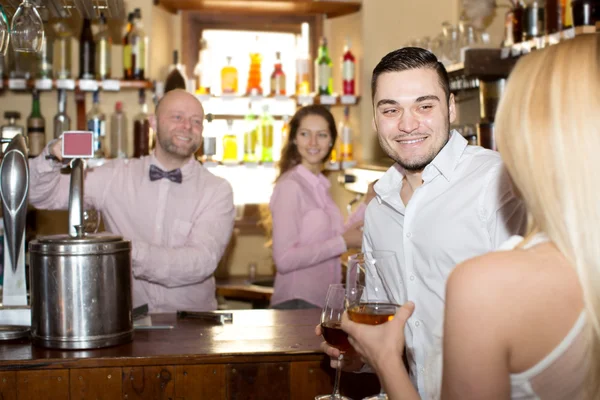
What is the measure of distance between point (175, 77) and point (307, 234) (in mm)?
1853

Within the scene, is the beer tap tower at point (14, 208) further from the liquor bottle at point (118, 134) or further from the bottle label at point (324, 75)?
the bottle label at point (324, 75)

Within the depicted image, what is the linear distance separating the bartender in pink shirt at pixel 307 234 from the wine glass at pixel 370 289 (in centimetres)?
175

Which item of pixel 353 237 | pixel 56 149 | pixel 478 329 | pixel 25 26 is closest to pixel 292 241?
pixel 353 237

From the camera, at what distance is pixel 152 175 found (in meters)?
3.08

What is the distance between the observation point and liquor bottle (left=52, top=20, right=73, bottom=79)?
4688 millimetres

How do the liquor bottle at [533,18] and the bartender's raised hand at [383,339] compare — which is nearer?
the bartender's raised hand at [383,339]

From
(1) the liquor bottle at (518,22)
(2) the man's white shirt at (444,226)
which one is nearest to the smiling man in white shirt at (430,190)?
(2) the man's white shirt at (444,226)

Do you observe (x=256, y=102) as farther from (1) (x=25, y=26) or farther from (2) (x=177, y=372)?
(2) (x=177, y=372)

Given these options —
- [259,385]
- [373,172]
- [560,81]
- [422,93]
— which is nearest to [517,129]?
[560,81]

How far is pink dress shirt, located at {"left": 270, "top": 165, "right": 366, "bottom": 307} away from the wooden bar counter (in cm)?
106

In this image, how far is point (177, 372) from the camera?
2.05 metres

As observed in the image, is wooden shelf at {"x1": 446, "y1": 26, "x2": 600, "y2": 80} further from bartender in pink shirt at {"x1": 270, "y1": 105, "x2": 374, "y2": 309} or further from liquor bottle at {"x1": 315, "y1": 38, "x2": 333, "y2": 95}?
liquor bottle at {"x1": 315, "y1": 38, "x2": 333, "y2": 95}

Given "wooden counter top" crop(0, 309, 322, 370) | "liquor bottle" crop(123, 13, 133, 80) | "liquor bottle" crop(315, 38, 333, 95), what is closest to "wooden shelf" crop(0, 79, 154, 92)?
"liquor bottle" crop(123, 13, 133, 80)

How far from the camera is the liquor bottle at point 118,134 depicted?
4742 mm
